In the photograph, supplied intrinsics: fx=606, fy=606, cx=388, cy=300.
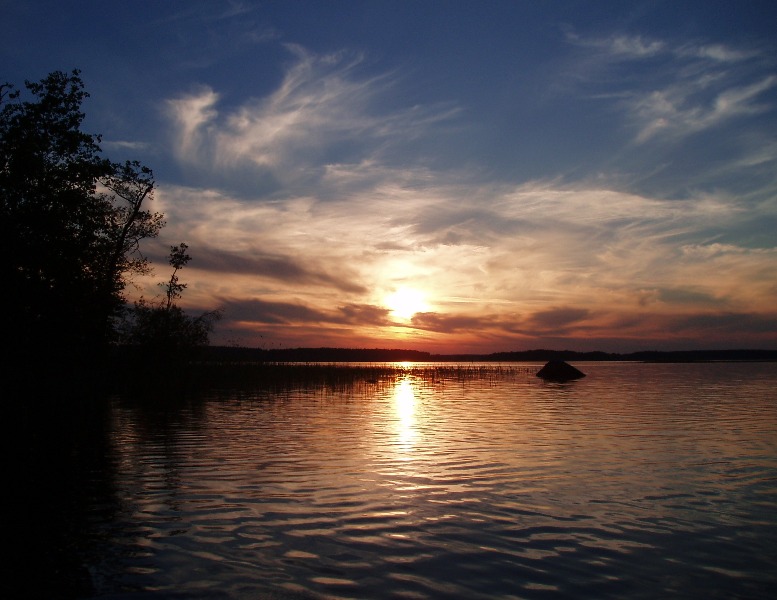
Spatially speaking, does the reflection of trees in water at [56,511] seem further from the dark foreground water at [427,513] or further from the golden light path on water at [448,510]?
the golden light path on water at [448,510]

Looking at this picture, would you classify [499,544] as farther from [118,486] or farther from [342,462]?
[118,486]

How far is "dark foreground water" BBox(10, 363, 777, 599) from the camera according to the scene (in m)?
8.19

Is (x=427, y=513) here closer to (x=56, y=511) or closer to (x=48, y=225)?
(x=56, y=511)

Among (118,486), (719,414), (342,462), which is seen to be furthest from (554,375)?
(118,486)

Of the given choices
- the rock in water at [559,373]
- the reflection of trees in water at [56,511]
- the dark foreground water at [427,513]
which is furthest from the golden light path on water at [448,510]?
the rock in water at [559,373]

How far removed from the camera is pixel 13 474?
1555 centimetres

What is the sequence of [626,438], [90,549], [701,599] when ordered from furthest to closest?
[626,438] → [90,549] → [701,599]

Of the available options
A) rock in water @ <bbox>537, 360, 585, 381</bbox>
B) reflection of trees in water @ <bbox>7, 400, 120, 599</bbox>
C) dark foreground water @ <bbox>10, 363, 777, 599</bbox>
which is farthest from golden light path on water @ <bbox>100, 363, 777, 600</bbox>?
rock in water @ <bbox>537, 360, 585, 381</bbox>

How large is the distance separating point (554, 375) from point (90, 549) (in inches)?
2754

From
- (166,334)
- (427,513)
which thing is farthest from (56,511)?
(166,334)

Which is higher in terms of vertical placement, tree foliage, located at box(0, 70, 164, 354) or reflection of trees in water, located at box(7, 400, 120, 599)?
tree foliage, located at box(0, 70, 164, 354)

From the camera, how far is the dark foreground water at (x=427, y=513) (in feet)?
26.9

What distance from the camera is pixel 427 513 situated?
11.6m

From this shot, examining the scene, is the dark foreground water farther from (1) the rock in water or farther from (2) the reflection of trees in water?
(1) the rock in water
